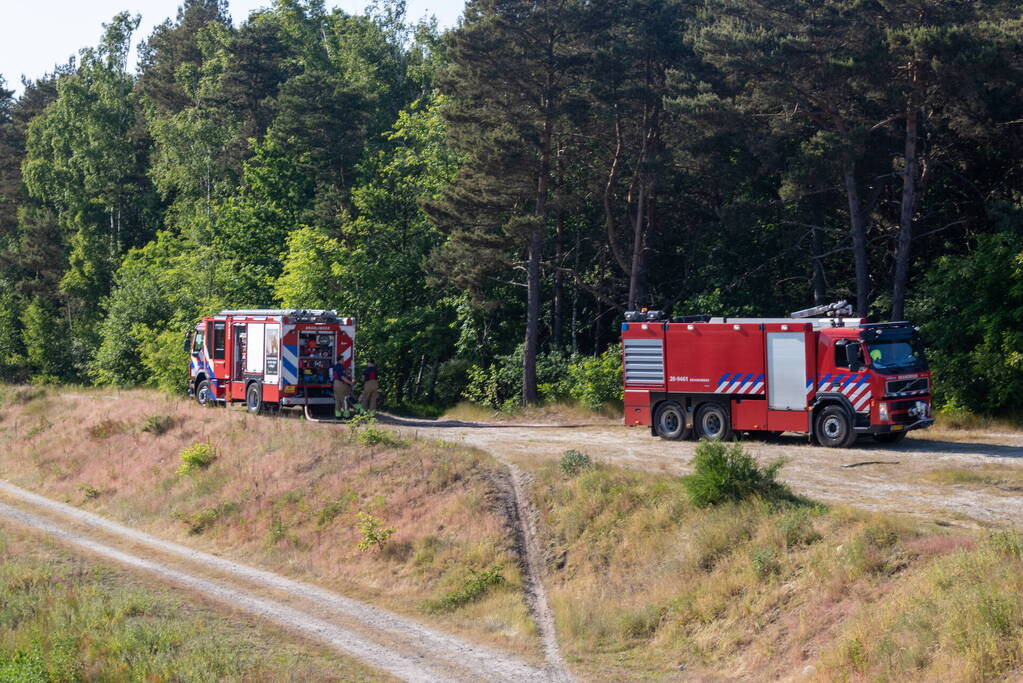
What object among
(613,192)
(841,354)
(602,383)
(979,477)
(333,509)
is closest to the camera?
(979,477)

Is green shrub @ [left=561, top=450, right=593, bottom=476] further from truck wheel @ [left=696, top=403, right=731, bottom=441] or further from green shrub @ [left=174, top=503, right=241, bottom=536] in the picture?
green shrub @ [left=174, top=503, right=241, bottom=536]

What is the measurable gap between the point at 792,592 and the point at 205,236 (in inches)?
2113

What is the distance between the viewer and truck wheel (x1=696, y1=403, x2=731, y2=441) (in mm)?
25859

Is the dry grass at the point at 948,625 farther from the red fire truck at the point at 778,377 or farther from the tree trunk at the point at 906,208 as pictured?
the tree trunk at the point at 906,208

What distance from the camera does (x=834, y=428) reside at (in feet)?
79.8

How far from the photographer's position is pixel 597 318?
43.0m

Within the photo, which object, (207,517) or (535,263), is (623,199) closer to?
(535,263)

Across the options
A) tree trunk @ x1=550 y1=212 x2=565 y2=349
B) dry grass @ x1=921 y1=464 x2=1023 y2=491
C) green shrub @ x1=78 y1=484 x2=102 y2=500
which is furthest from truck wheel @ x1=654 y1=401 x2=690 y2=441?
green shrub @ x1=78 y1=484 x2=102 y2=500

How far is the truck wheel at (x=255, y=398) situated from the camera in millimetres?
33812

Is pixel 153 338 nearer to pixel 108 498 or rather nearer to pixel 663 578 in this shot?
pixel 108 498

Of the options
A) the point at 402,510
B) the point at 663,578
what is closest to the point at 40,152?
the point at 402,510

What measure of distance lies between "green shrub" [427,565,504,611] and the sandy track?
0.75m

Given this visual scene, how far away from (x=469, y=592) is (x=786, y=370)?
411 inches

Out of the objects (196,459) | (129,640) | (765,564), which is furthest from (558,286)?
(129,640)
